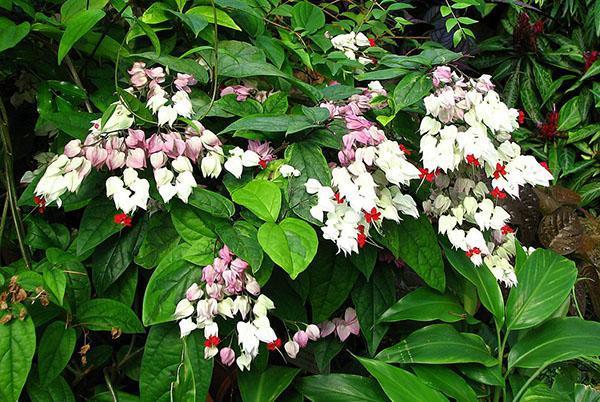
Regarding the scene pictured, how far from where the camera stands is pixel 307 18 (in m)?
1.43

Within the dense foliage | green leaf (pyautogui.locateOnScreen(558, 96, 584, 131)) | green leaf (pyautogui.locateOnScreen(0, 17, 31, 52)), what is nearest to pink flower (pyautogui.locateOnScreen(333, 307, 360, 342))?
the dense foliage

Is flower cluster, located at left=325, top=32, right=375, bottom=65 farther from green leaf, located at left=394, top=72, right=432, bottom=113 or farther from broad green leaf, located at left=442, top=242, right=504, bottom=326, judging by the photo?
broad green leaf, located at left=442, top=242, right=504, bottom=326

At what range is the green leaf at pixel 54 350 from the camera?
97 centimetres

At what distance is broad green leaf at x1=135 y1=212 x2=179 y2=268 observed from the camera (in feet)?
3.32

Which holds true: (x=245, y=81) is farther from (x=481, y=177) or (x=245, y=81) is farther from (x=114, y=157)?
(x=481, y=177)

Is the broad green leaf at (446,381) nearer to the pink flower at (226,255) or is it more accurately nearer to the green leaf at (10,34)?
the pink flower at (226,255)

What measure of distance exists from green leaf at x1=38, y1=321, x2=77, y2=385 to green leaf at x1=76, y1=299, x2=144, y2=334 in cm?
3

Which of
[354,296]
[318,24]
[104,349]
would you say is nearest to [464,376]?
[354,296]

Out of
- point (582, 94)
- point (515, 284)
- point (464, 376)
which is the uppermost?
point (515, 284)

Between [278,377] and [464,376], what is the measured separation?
1.15ft

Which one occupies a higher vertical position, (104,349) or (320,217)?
(320,217)

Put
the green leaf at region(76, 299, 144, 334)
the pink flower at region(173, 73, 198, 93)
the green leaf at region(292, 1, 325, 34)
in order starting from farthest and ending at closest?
1. the green leaf at region(292, 1, 325, 34)
2. the pink flower at region(173, 73, 198, 93)
3. the green leaf at region(76, 299, 144, 334)

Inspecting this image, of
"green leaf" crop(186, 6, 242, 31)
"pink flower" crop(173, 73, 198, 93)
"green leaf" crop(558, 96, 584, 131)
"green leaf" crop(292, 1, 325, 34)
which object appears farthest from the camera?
"green leaf" crop(558, 96, 584, 131)

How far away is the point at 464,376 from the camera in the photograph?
117 centimetres
